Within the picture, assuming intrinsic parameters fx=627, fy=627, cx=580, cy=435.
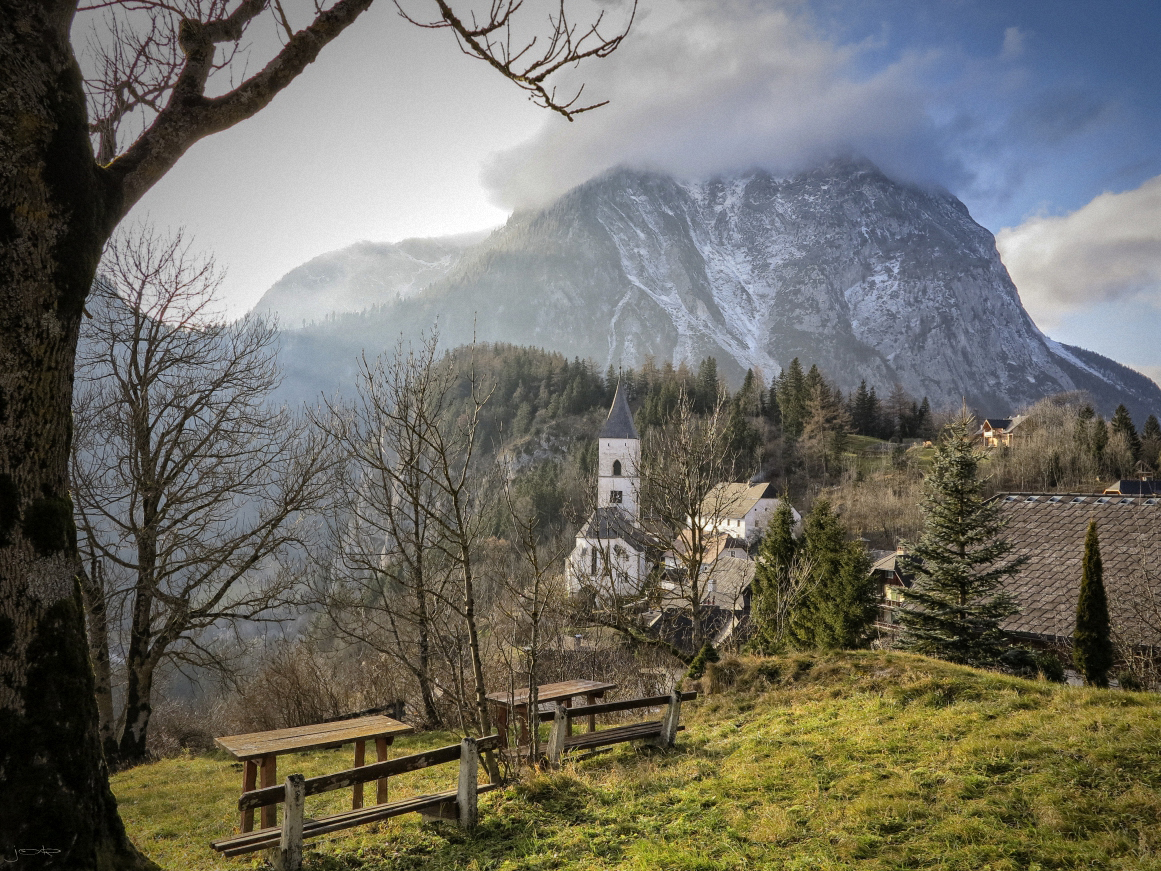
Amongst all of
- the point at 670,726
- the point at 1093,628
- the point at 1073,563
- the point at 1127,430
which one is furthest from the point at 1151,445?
the point at 670,726

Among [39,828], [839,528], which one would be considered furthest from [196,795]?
[839,528]

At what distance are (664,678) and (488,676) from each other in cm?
459

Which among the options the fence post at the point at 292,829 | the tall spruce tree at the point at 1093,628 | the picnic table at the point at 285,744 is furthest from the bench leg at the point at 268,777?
the tall spruce tree at the point at 1093,628

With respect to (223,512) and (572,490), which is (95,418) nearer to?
(223,512)

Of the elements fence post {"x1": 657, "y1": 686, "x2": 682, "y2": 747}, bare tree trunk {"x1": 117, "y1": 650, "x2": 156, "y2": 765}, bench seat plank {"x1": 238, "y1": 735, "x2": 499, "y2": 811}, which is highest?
bench seat plank {"x1": 238, "y1": 735, "x2": 499, "y2": 811}

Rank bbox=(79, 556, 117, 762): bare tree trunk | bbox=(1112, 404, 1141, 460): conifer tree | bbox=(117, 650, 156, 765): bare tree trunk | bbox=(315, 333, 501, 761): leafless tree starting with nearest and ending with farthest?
bbox=(315, 333, 501, 761): leafless tree
bbox=(79, 556, 117, 762): bare tree trunk
bbox=(117, 650, 156, 765): bare tree trunk
bbox=(1112, 404, 1141, 460): conifer tree

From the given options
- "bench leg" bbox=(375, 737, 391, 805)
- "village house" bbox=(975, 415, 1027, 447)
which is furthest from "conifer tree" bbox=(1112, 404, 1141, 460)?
"bench leg" bbox=(375, 737, 391, 805)

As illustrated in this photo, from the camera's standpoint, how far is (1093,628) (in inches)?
474

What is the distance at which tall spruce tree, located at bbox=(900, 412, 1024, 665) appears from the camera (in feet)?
44.1

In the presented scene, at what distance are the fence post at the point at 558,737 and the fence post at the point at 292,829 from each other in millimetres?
2888

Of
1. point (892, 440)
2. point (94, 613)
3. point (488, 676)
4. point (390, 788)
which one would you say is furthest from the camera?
point (892, 440)

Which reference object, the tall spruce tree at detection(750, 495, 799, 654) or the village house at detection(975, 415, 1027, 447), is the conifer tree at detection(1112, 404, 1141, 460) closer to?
the village house at detection(975, 415, 1027, 447)

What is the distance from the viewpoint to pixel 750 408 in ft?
284

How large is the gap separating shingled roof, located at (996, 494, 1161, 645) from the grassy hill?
29.1 feet
